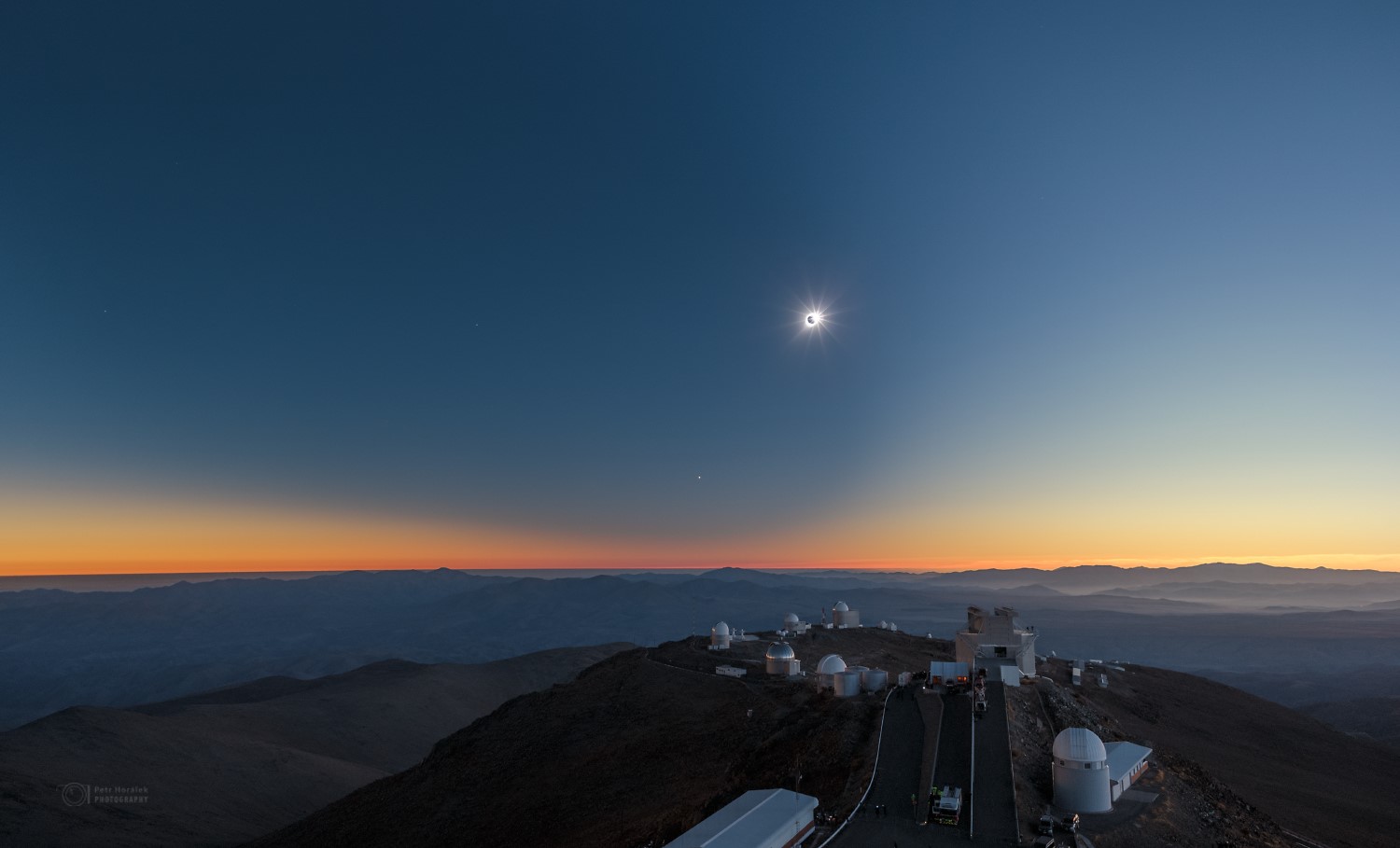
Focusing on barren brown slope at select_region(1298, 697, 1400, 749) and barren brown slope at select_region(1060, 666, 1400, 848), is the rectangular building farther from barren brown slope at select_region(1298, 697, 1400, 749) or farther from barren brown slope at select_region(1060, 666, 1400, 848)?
barren brown slope at select_region(1298, 697, 1400, 749)

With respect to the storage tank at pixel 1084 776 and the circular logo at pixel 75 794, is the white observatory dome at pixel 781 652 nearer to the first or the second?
the storage tank at pixel 1084 776

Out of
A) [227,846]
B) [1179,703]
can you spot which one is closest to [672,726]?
[227,846]

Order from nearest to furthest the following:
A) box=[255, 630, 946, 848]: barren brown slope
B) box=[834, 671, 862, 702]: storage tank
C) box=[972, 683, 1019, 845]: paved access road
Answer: box=[972, 683, 1019, 845]: paved access road, box=[255, 630, 946, 848]: barren brown slope, box=[834, 671, 862, 702]: storage tank

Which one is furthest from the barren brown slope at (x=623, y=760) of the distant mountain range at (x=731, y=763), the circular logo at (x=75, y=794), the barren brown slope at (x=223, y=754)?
the circular logo at (x=75, y=794)

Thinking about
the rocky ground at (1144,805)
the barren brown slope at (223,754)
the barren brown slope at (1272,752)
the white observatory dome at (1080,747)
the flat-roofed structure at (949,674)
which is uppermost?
the flat-roofed structure at (949,674)

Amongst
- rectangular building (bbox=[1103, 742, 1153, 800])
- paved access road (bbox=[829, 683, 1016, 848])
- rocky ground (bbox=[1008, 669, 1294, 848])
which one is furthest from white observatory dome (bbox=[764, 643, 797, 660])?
rectangular building (bbox=[1103, 742, 1153, 800])

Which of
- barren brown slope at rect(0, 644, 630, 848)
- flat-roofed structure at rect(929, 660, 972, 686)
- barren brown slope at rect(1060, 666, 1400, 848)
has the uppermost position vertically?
flat-roofed structure at rect(929, 660, 972, 686)
